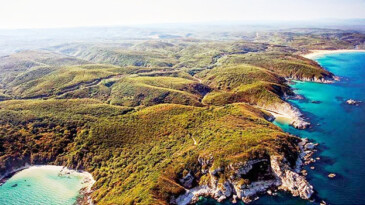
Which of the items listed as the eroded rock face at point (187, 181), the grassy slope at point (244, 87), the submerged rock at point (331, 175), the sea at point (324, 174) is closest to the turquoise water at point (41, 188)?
the sea at point (324, 174)

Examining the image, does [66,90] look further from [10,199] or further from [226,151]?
[226,151]

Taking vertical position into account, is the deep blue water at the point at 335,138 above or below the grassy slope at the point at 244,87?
below

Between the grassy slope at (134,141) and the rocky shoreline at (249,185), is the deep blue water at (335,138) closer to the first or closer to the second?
the rocky shoreline at (249,185)

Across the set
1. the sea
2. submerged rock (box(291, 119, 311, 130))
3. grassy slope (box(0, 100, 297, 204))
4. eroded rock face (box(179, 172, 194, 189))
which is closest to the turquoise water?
the sea

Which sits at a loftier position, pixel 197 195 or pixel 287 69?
pixel 287 69

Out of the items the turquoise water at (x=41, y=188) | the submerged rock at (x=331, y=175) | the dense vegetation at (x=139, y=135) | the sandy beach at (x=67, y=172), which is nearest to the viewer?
the submerged rock at (x=331, y=175)

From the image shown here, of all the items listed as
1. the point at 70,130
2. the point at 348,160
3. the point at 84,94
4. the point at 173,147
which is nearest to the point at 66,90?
the point at 84,94

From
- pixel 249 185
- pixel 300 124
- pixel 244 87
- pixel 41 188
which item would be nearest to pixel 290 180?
pixel 249 185
